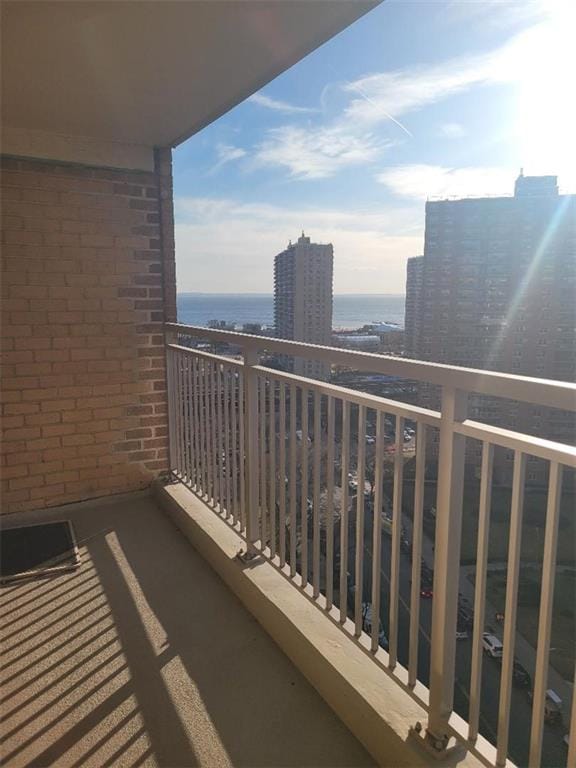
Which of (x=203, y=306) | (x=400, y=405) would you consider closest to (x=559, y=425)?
(x=400, y=405)

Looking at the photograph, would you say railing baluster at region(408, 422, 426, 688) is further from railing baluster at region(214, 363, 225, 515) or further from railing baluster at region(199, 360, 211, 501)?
railing baluster at region(199, 360, 211, 501)

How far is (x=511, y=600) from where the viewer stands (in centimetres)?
116

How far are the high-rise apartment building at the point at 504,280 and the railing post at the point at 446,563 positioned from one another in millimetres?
2290

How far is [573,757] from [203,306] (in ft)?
21.3

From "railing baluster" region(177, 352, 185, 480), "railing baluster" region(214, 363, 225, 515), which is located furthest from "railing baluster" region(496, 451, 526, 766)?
"railing baluster" region(177, 352, 185, 480)

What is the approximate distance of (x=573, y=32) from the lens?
3980 millimetres

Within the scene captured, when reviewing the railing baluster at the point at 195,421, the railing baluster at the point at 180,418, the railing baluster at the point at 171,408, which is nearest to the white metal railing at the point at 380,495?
the railing baluster at the point at 195,421

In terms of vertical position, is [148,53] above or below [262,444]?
above

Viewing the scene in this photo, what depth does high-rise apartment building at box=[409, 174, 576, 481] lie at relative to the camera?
401cm

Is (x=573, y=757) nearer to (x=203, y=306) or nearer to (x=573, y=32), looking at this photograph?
(x=573, y=32)

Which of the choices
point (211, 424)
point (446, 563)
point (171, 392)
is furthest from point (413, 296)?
point (446, 563)

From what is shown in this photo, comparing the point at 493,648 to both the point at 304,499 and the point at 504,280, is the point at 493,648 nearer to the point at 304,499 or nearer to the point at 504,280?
the point at 304,499

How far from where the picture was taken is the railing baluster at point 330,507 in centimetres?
182

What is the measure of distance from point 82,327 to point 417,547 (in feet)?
9.18
